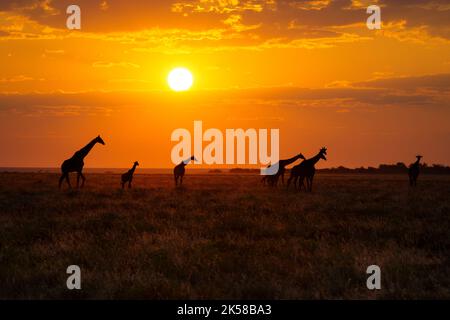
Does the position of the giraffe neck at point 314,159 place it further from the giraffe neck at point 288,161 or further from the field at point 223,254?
the field at point 223,254

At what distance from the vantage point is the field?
7.52 m

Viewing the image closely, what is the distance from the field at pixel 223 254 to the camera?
752 centimetres

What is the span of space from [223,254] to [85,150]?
20.9 meters

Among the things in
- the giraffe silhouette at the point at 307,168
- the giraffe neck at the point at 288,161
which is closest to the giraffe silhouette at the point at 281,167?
the giraffe neck at the point at 288,161

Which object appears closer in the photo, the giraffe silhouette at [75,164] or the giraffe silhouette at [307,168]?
the giraffe silhouette at [75,164]

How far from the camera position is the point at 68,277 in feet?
26.8

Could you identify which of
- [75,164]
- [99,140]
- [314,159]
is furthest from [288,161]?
[75,164]

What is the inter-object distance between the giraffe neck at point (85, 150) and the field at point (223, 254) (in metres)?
12.1

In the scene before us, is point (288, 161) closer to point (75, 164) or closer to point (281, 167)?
point (281, 167)

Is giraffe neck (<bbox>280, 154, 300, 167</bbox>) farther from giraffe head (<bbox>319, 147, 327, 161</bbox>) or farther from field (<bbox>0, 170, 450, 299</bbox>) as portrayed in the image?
field (<bbox>0, 170, 450, 299</bbox>)
